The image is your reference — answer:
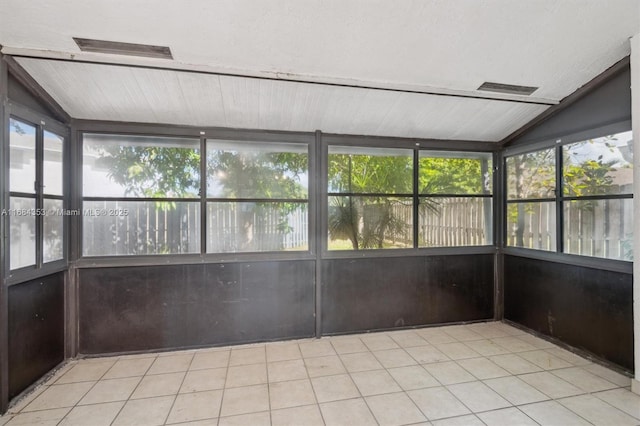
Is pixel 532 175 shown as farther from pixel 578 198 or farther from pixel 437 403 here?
pixel 437 403

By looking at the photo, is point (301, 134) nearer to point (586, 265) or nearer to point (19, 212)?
point (19, 212)

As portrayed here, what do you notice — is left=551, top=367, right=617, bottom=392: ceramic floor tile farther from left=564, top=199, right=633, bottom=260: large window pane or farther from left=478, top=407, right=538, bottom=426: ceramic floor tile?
left=564, top=199, right=633, bottom=260: large window pane

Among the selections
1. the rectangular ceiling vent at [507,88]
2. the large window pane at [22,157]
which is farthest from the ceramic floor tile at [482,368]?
the large window pane at [22,157]

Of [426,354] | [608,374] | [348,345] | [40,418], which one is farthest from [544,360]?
[40,418]

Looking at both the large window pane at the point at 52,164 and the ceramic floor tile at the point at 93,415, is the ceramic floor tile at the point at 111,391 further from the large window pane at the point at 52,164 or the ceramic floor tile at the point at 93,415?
the large window pane at the point at 52,164

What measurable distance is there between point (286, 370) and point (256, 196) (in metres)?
1.66

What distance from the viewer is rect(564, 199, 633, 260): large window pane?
2471 mm

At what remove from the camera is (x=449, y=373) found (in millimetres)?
2461

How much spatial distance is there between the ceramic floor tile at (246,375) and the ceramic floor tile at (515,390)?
1784 mm

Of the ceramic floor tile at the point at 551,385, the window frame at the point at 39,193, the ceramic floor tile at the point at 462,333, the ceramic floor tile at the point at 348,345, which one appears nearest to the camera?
the window frame at the point at 39,193

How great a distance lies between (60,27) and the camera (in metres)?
1.83

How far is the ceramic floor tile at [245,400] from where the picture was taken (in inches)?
79.0

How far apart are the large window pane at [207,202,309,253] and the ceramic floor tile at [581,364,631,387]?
269cm

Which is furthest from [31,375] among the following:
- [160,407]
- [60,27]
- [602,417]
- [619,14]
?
[619,14]
